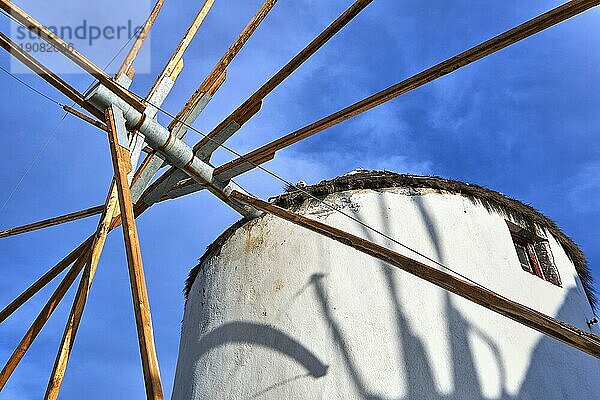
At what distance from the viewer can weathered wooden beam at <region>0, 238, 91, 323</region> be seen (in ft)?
22.9

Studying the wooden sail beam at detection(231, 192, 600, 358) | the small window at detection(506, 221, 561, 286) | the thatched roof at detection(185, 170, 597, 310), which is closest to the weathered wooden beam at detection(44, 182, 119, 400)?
the wooden sail beam at detection(231, 192, 600, 358)

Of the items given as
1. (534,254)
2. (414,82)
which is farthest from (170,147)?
(534,254)

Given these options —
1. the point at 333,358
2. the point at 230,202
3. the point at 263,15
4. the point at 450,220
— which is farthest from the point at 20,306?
the point at 450,220

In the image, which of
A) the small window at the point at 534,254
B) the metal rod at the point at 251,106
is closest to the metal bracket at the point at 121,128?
the metal rod at the point at 251,106

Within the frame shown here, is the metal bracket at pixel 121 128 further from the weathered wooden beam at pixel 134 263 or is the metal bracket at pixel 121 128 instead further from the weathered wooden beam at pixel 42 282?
the weathered wooden beam at pixel 42 282

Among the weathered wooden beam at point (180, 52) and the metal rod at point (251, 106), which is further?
the weathered wooden beam at point (180, 52)

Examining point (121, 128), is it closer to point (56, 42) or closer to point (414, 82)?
point (56, 42)

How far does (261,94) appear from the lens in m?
6.23

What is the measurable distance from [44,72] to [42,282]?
2.74 m

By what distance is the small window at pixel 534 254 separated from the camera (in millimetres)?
7539

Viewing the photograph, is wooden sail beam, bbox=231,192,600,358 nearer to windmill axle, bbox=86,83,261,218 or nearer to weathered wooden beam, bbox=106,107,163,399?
weathered wooden beam, bbox=106,107,163,399

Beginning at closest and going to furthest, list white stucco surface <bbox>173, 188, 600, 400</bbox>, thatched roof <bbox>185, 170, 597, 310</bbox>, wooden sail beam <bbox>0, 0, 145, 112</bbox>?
wooden sail beam <bbox>0, 0, 145, 112</bbox> < white stucco surface <bbox>173, 188, 600, 400</bbox> < thatched roof <bbox>185, 170, 597, 310</bbox>

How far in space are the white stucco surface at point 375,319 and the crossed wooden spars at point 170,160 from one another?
0.95m

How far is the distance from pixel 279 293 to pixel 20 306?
3.24 meters
